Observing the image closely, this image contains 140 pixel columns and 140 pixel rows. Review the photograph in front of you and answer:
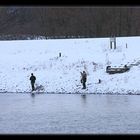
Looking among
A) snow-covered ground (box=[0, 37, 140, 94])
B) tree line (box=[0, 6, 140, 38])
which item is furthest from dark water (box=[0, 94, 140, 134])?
tree line (box=[0, 6, 140, 38])

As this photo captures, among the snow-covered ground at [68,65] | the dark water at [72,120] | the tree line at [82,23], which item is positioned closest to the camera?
the dark water at [72,120]

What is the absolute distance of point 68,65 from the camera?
37.0 meters

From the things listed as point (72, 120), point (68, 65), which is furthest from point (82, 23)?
point (72, 120)

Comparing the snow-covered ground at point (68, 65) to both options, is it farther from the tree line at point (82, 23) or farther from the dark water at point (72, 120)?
the tree line at point (82, 23)

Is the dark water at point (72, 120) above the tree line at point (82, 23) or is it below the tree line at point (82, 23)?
below

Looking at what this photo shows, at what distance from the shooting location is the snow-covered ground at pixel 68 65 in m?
31.3

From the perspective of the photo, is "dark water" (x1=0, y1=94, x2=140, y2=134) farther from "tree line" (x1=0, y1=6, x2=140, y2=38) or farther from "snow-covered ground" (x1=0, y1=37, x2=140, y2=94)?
"tree line" (x1=0, y1=6, x2=140, y2=38)

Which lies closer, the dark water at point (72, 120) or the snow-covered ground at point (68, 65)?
the dark water at point (72, 120)

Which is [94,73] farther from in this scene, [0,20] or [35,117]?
[0,20]

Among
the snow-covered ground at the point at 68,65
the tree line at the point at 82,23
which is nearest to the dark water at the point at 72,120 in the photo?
the snow-covered ground at the point at 68,65

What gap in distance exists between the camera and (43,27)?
81.8m

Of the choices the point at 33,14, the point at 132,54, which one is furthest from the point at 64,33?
the point at 132,54

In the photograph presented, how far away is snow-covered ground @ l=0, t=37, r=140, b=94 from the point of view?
103 ft
